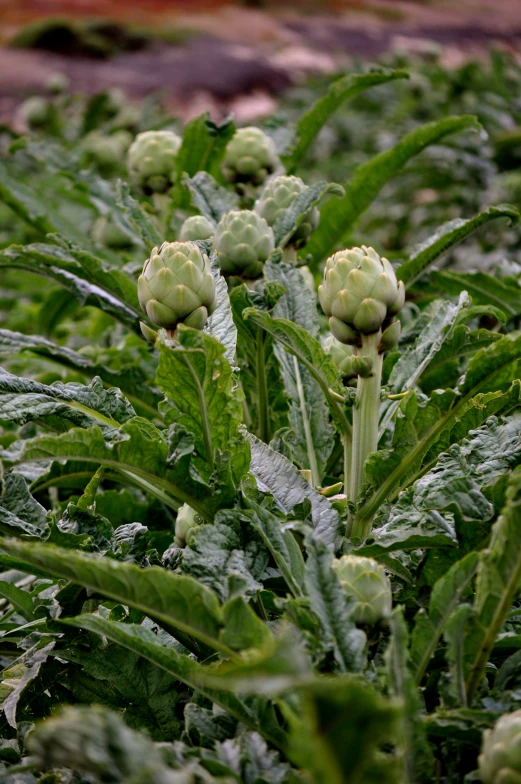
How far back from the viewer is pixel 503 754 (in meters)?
0.58

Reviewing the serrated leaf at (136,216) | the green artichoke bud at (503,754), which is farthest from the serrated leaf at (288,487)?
the serrated leaf at (136,216)

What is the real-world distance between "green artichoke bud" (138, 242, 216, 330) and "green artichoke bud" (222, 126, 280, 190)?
52 centimetres

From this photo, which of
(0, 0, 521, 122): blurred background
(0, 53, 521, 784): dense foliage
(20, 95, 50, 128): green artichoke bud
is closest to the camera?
(0, 53, 521, 784): dense foliage

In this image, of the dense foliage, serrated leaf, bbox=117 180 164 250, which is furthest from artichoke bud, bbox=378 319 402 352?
serrated leaf, bbox=117 180 164 250

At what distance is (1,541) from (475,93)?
2.76 m

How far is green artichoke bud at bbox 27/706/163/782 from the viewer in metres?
0.50

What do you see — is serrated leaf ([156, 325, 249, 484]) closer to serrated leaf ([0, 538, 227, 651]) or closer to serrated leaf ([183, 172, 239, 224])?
serrated leaf ([0, 538, 227, 651])

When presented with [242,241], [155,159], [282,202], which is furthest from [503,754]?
[155,159]

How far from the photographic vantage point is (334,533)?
32.5 inches

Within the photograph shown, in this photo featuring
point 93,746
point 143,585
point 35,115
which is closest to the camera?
point 93,746

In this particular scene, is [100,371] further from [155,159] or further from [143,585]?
[143,585]

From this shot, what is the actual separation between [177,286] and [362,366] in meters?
0.20

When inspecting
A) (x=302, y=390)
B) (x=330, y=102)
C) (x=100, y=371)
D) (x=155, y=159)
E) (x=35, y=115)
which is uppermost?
(x=330, y=102)

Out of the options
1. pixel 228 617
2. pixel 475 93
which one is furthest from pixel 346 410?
pixel 475 93
